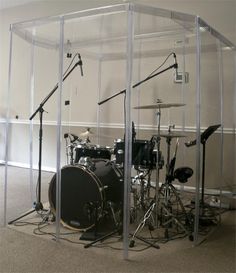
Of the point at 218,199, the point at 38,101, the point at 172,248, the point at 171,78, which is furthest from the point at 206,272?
the point at 38,101

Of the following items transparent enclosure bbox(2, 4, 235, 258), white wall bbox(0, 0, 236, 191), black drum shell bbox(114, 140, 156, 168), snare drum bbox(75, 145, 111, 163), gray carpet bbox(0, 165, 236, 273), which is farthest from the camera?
white wall bbox(0, 0, 236, 191)

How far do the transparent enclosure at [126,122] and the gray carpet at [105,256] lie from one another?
0.47 feet

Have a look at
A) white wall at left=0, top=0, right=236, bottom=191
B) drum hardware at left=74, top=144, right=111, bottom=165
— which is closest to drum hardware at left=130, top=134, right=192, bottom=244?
drum hardware at left=74, top=144, right=111, bottom=165

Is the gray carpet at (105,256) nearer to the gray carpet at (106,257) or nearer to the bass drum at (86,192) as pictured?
the gray carpet at (106,257)

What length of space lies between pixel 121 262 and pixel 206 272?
614 mm

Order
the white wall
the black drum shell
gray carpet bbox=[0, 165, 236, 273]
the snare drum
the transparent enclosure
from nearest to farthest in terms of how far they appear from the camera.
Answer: gray carpet bbox=[0, 165, 236, 273]
the transparent enclosure
the black drum shell
the snare drum
the white wall

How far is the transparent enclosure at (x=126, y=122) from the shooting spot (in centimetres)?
295

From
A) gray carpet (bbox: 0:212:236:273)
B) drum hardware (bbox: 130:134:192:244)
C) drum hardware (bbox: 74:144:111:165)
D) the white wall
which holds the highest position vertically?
the white wall

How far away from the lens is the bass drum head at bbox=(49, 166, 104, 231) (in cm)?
296

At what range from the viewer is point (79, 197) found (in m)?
3.04

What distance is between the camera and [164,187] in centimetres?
327

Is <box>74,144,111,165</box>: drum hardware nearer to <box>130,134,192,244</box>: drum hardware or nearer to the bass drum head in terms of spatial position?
the bass drum head

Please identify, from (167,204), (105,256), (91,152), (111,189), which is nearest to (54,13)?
(91,152)

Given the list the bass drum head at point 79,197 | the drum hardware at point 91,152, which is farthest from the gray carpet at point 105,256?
the drum hardware at point 91,152
